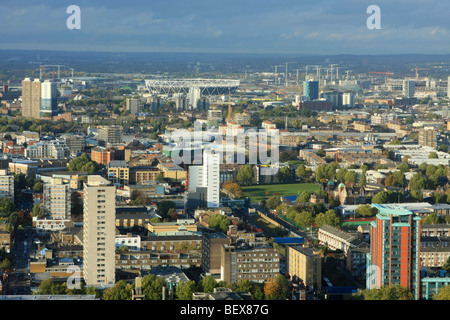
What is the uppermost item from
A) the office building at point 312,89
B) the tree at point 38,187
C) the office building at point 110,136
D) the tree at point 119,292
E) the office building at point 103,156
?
the office building at point 312,89

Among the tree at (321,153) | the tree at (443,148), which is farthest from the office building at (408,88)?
the tree at (321,153)

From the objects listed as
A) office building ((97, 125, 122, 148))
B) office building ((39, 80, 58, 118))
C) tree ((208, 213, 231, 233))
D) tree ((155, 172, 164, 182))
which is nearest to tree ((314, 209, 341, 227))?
tree ((208, 213, 231, 233))

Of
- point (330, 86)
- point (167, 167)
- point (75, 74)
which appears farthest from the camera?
point (75, 74)

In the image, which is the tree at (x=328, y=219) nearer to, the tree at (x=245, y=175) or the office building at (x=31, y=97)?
the tree at (x=245, y=175)

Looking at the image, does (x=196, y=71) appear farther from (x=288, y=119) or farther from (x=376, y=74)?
(x=288, y=119)

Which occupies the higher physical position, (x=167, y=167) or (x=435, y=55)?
(x=435, y=55)
